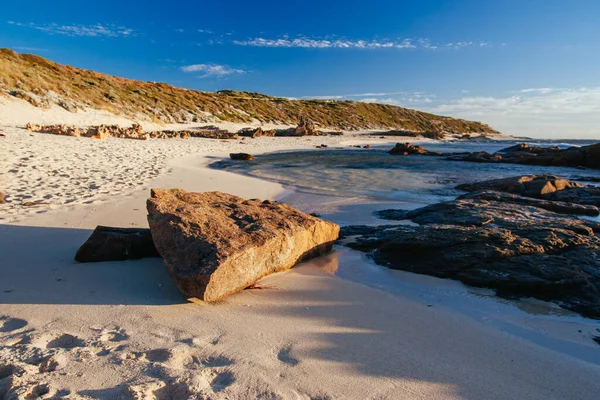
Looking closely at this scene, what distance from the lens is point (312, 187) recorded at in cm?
969

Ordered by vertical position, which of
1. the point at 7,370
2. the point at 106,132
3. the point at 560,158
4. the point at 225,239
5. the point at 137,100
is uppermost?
the point at 137,100

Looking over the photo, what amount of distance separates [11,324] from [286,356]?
175cm

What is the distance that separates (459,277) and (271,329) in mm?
1977

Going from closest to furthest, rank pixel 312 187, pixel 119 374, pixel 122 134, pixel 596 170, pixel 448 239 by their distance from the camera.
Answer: pixel 119 374 → pixel 448 239 → pixel 312 187 → pixel 596 170 → pixel 122 134

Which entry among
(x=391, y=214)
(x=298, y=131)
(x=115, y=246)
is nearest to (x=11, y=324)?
(x=115, y=246)

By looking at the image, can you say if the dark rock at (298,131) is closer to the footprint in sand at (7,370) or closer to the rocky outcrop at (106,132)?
the rocky outcrop at (106,132)

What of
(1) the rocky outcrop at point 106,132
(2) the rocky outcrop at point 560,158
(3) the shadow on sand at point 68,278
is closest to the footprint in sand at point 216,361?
(3) the shadow on sand at point 68,278

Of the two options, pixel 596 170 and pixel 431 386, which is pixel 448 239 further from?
pixel 596 170

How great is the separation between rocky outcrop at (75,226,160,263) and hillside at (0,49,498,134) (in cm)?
2119

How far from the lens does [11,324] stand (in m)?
2.42

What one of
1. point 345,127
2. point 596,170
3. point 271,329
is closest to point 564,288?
point 271,329

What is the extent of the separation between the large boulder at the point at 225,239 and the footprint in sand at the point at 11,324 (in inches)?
38.0

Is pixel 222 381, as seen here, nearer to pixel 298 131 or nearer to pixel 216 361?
pixel 216 361

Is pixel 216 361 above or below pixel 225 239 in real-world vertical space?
below
